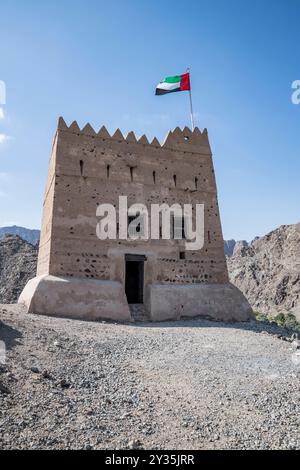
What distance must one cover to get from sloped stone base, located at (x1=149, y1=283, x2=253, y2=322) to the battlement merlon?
626 cm

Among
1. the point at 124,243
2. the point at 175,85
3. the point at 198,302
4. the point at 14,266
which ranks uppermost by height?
the point at 175,85

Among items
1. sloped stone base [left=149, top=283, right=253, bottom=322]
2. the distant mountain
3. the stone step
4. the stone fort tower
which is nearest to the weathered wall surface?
the stone fort tower

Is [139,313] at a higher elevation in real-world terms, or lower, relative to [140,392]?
higher

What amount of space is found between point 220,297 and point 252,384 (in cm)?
842

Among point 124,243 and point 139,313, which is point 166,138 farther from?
point 139,313

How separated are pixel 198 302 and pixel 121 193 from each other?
544cm

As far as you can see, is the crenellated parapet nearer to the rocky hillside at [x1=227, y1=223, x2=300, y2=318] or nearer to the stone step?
the stone step

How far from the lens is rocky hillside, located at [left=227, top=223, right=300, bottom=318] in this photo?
48.2 m

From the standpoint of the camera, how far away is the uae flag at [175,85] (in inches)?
687

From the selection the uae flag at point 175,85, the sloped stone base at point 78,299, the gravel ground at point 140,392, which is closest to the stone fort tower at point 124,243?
the sloped stone base at point 78,299

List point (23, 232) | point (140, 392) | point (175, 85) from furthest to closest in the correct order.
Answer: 1. point (23, 232)
2. point (175, 85)
3. point (140, 392)

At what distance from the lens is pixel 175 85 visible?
57.3ft

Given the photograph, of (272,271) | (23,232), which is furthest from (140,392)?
(23,232)
